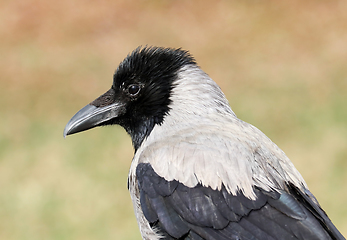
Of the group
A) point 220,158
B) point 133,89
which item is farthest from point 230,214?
point 133,89

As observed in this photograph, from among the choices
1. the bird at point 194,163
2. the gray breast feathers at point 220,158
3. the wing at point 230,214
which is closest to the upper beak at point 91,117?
the bird at point 194,163

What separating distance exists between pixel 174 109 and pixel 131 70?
1.20 ft

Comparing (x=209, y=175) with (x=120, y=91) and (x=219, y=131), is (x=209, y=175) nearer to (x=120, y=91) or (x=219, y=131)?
(x=219, y=131)

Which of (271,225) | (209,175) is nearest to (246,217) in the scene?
(271,225)

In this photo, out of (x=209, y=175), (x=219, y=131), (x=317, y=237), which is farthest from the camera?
(x=219, y=131)

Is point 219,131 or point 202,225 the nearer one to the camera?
point 202,225

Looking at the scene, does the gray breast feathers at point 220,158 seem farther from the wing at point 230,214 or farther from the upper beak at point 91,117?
the upper beak at point 91,117

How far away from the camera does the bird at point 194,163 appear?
2090mm

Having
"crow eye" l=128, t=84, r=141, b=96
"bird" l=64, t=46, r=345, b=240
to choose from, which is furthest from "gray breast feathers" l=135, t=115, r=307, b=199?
"crow eye" l=128, t=84, r=141, b=96

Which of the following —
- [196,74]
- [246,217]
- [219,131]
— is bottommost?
[246,217]

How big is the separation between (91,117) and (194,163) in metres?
0.80

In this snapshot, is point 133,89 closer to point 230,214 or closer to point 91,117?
point 91,117

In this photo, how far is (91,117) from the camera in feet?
8.85

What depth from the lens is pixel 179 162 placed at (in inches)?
88.9
